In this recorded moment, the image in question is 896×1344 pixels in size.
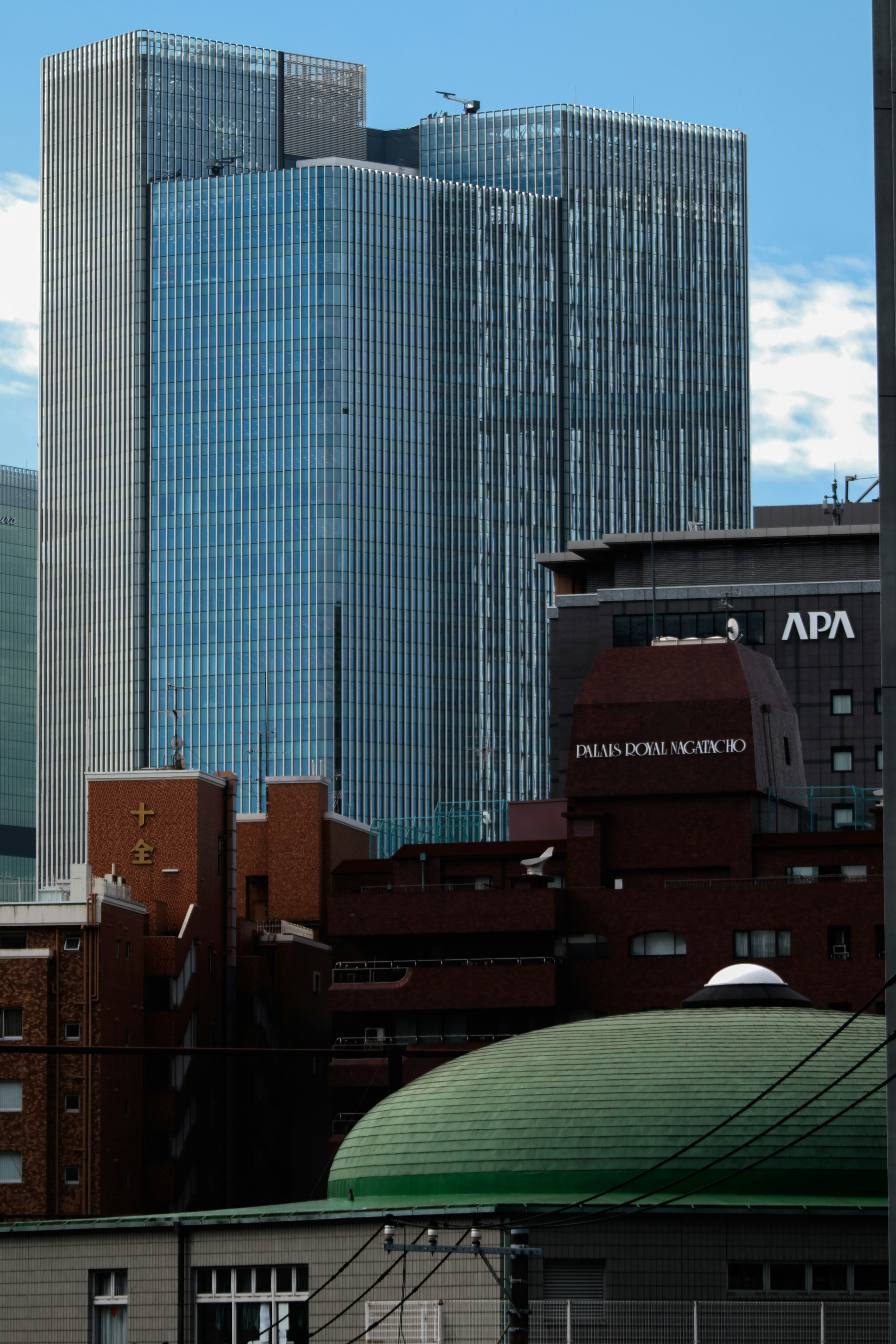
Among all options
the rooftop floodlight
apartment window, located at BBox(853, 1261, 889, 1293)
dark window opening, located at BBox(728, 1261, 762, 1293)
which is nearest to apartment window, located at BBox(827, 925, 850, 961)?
the rooftop floodlight

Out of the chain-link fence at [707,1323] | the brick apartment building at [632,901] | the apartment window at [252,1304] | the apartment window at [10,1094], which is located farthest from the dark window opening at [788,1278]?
the apartment window at [10,1094]

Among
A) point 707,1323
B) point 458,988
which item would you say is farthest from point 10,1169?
point 707,1323

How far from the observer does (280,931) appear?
142 m

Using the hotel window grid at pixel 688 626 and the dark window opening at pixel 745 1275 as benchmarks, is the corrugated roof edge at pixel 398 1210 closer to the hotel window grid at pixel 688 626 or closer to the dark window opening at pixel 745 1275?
the dark window opening at pixel 745 1275

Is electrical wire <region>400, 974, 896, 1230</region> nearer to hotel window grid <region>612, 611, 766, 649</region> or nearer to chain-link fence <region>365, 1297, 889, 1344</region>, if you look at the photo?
chain-link fence <region>365, 1297, 889, 1344</region>

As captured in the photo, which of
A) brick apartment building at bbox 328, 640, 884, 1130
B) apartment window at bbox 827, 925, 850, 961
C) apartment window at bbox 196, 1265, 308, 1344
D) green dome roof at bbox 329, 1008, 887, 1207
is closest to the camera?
green dome roof at bbox 329, 1008, 887, 1207

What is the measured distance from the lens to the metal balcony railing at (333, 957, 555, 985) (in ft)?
373

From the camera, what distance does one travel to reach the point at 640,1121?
67625mm

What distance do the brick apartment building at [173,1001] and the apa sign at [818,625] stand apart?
2959cm

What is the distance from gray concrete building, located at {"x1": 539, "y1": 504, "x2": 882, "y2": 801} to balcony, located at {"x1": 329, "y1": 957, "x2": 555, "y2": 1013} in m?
34.2

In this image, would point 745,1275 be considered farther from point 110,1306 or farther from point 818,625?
point 818,625

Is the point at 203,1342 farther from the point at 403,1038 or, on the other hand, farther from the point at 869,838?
the point at 869,838

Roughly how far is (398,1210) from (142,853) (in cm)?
6454

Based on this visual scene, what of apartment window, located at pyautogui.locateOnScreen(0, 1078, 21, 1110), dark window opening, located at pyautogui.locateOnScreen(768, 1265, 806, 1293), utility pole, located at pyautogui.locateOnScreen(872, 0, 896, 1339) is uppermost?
utility pole, located at pyautogui.locateOnScreen(872, 0, 896, 1339)
